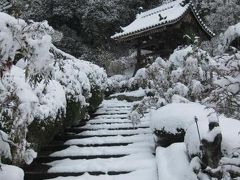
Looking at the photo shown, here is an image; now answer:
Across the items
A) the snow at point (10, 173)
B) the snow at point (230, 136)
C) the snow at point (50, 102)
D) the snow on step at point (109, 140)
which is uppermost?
the snow at point (50, 102)

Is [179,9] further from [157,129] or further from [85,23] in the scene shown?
[157,129]

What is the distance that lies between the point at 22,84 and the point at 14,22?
2.93ft

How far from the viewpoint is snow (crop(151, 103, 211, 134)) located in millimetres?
5125

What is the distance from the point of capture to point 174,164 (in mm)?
4340

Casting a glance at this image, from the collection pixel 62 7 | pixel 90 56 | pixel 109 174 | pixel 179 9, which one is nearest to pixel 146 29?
pixel 179 9

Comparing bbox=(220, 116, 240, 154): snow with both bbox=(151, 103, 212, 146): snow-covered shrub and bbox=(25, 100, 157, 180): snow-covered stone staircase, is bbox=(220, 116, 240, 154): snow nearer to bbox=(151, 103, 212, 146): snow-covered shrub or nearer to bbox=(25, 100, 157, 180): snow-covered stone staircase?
bbox=(151, 103, 212, 146): snow-covered shrub

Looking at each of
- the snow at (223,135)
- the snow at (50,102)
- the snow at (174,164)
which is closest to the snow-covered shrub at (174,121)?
Result: the snow at (174,164)

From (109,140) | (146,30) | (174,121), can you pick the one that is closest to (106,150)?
(109,140)

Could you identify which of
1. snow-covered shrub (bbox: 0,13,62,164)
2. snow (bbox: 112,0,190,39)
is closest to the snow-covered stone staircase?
snow-covered shrub (bbox: 0,13,62,164)

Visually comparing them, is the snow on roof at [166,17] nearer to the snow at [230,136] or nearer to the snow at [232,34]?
the snow at [230,136]

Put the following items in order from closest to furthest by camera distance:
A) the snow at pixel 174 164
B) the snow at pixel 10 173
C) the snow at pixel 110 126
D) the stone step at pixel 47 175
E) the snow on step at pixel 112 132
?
the snow at pixel 10 173 < the snow at pixel 174 164 < the stone step at pixel 47 175 < the snow on step at pixel 112 132 < the snow at pixel 110 126

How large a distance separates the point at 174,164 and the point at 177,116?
1087 millimetres

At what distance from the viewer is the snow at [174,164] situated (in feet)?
12.8

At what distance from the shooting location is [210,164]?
358 centimetres
